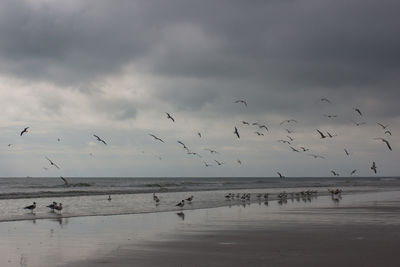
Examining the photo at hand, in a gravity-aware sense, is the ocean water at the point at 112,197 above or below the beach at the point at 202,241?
above

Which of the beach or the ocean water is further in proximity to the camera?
the ocean water

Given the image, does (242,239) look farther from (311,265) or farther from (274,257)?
(311,265)

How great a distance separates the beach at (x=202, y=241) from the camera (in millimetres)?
14023

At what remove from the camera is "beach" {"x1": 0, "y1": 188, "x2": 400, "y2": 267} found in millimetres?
14023

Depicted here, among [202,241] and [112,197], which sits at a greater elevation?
[112,197]

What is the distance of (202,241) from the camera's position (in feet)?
58.6

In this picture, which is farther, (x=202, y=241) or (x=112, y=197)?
(x=112, y=197)

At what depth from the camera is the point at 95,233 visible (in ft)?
65.6

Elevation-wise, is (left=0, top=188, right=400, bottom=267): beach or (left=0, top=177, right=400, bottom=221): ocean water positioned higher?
(left=0, top=177, right=400, bottom=221): ocean water

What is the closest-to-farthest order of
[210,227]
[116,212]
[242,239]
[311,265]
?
[311,265] < [242,239] < [210,227] < [116,212]

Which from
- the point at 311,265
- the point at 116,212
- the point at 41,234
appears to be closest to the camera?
the point at 311,265

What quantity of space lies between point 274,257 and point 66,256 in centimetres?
569

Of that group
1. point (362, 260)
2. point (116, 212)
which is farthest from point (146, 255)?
point (116, 212)

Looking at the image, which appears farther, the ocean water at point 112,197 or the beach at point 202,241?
the ocean water at point 112,197
